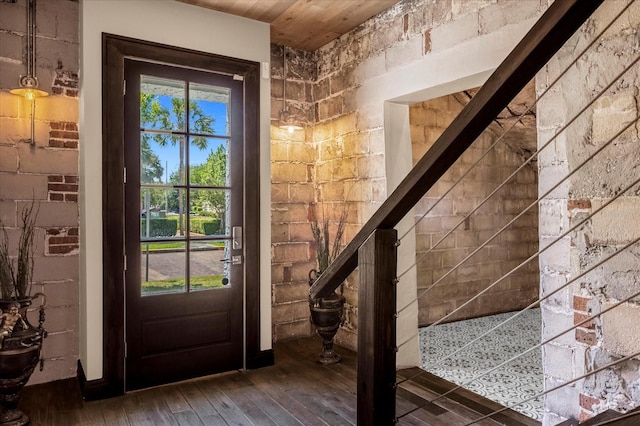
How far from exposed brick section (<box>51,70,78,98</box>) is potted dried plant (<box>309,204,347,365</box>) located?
2.23 m

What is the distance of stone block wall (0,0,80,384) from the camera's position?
312 cm

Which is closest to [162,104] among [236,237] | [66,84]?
[66,84]

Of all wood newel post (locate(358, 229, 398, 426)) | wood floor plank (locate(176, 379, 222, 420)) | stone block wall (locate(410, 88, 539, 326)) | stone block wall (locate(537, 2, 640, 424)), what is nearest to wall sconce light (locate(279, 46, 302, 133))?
stone block wall (locate(410, 88, 539, 326))

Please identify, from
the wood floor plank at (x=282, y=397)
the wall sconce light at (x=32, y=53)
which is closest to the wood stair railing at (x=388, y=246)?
the wood floor plank at (x=282, y=397)

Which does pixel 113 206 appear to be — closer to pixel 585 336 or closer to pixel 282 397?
pixel 282 397

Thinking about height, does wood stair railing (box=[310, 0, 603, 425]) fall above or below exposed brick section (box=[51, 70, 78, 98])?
below

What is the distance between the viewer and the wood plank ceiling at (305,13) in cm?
339

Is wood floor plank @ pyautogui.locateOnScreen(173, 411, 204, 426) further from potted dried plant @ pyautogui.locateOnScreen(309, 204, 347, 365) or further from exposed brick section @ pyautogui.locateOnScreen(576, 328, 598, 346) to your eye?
exposed brick section @ pyautogui.locateOnScreen(576, 328, 598, 346)

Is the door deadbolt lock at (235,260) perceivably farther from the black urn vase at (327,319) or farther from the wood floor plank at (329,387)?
the wood floor plank at (329,387)

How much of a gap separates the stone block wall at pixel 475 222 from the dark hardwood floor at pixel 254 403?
5.47 ft

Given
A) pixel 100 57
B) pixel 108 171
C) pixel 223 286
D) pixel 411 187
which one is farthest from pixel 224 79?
pixel 411 187

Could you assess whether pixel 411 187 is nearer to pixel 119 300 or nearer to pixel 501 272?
pixel 119 300

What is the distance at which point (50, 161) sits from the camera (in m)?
3.24

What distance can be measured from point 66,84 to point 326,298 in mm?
2552
